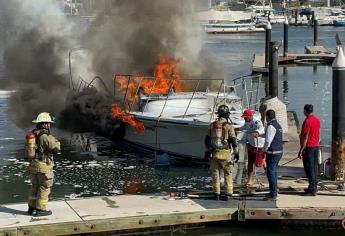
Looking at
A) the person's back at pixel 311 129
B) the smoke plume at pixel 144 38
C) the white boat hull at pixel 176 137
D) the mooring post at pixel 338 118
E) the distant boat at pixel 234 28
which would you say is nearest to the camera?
the person's back at pixel 311 129

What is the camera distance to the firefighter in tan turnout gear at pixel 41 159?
11148mm

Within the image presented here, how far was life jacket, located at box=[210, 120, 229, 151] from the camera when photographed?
477 inches

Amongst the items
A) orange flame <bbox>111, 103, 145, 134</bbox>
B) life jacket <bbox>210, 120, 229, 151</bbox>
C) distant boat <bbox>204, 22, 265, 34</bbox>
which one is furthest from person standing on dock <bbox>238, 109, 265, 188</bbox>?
distant boat <bbox>204, 22, 265, 34</bbox>

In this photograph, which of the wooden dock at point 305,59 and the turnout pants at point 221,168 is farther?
the wooden dock at point 305,59

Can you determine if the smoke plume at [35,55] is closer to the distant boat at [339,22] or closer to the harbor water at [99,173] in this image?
the harbor water at [99,173]

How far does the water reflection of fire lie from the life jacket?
9648mm

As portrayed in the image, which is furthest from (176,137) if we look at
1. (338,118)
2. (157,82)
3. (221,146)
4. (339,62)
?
(221,146)

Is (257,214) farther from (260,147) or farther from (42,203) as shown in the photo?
(42,203)

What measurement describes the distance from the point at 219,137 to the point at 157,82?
1226 cm

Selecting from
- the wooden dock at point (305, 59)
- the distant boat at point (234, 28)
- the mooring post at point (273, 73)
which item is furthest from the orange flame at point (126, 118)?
the distant boat at point (234, 28)

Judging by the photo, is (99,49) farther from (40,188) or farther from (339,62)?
(40,188)

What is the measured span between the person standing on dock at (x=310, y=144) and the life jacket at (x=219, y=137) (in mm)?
1556

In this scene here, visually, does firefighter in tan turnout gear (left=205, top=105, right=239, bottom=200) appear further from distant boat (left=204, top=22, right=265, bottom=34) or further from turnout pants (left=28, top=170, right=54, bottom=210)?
distant boat (left=204, top=22, right=265, bottom=34)

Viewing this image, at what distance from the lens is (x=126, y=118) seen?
840 inches
